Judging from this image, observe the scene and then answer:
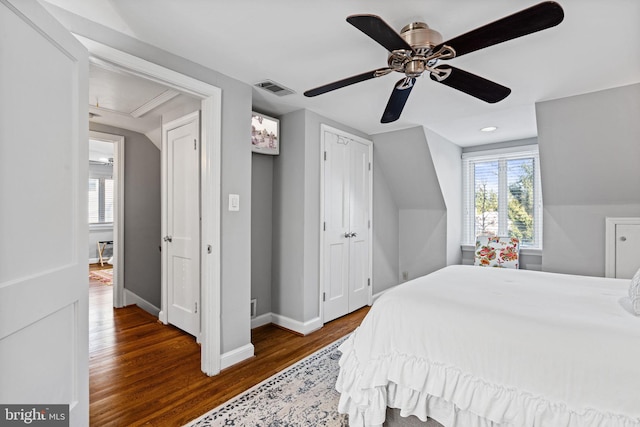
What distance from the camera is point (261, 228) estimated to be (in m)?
3.38

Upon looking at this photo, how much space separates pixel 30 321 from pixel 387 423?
1.72 meters

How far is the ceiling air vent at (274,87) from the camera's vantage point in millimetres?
2555

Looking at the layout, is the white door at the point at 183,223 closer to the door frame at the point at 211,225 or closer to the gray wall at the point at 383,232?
the door frame at the point at 211,225

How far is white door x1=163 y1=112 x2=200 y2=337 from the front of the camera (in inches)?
116

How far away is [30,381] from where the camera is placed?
1.26 m

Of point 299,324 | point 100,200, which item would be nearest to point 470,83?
point 299,324

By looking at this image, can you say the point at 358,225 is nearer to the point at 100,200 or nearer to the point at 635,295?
the point at 635,295

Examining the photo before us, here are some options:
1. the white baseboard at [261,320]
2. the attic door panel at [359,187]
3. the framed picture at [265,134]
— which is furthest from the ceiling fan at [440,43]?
the white baseboard at [261,320]

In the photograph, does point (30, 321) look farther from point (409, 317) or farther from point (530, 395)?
point (530, 395)

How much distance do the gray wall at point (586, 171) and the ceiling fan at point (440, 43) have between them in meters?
1.42

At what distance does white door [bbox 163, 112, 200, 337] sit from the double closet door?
4.23 ft

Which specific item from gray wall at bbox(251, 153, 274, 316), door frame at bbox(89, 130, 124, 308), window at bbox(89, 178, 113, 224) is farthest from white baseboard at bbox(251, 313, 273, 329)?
window at bbox(89, 178, 113, 224)

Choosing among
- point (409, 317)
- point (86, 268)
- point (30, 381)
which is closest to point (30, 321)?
point (30, 381)

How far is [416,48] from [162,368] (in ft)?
9.35
